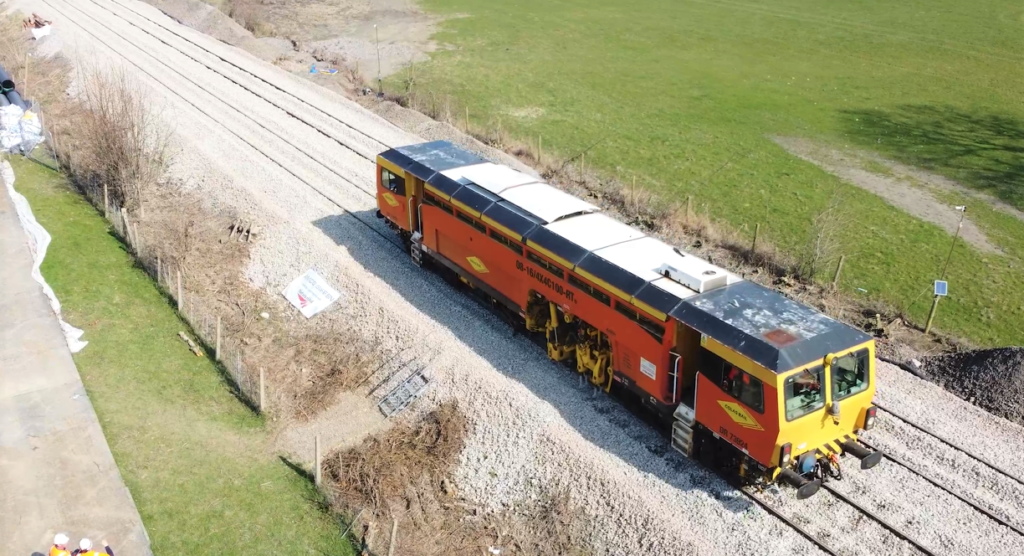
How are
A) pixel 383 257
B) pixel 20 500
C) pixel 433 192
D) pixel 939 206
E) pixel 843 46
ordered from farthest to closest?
pixel 843 46, pixel 939 206, pixel 383 257, pixel 433 192, pixel 20 500

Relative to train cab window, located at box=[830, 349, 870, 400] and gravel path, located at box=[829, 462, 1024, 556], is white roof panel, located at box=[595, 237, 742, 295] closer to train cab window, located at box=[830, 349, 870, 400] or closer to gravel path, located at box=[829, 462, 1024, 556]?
train cab window, located at box=[830, 349, 870, 400]

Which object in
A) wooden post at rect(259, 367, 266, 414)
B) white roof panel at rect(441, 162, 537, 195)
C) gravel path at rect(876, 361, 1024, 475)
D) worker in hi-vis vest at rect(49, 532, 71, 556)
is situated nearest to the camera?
worker in hi-vis vest at rect(49, 532, 71, 556)

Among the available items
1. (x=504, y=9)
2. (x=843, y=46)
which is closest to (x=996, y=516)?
(x=843, y=46)

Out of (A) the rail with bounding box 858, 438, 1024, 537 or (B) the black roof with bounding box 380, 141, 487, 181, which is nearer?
(A) the rail with bounding box 858, 438, 1024, 537

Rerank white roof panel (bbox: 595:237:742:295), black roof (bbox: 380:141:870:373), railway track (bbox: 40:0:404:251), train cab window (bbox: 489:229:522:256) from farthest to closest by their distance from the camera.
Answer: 1. railway track (bbox: 40:0:404:251)
2. train cab window (bbox: 489:229:522:256)
3. white roof panel (bbox: 595:237:742:295)
4. black roof (bbox: 380:141:870:373)

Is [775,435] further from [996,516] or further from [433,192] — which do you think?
[433,192]

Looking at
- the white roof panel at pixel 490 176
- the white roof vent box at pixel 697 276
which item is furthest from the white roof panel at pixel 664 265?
the white roof panel at pixel 490 176

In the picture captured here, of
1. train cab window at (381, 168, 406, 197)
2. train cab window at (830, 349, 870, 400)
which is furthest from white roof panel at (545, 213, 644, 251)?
train cab window at (381, 168, 406, 197)
